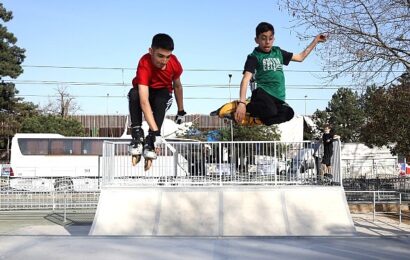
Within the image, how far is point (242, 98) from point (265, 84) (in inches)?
16.6

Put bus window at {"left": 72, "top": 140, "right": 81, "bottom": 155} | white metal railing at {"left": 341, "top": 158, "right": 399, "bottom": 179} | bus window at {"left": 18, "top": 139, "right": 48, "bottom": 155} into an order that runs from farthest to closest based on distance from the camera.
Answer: white metal railing at {"left": 341, "top": 158, "right": 399, "bottom": 179} < bus window at {"left": 72, "top": 140, "right": 81, "bottom": 155} < bus window at {"left": 18, "top": 139, "right": 48, "bottom": 155}

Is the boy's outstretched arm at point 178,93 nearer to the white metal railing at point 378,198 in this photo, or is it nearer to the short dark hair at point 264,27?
the short dark hair at point 264,27

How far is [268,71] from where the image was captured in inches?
246

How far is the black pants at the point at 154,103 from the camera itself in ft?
19.1

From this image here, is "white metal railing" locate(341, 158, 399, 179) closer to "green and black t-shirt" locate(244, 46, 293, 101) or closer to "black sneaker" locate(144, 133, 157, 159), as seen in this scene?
"green and black t-shirt" locate(244, 46, 293, 101)

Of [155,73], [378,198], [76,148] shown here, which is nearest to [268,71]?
[155,73]

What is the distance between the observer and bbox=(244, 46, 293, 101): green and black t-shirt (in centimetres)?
621

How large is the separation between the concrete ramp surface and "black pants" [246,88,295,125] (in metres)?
5.16

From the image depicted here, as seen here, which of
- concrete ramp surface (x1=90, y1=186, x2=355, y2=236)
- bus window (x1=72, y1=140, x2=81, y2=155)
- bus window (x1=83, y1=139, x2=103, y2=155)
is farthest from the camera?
bus window (x1=83, y1=139, x2=103, y2=155)

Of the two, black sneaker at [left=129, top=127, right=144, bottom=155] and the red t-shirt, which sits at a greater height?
the red t-shirt

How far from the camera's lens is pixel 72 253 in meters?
5.14

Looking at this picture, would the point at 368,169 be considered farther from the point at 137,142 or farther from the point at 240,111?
the point at 137,142

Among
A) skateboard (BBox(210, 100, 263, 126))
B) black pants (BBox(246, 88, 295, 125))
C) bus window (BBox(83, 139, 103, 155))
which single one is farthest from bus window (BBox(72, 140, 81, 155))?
black pants (BBox(246, 88, 295, 125))

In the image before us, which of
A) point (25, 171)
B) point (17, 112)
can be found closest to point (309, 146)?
point (25, 171)
